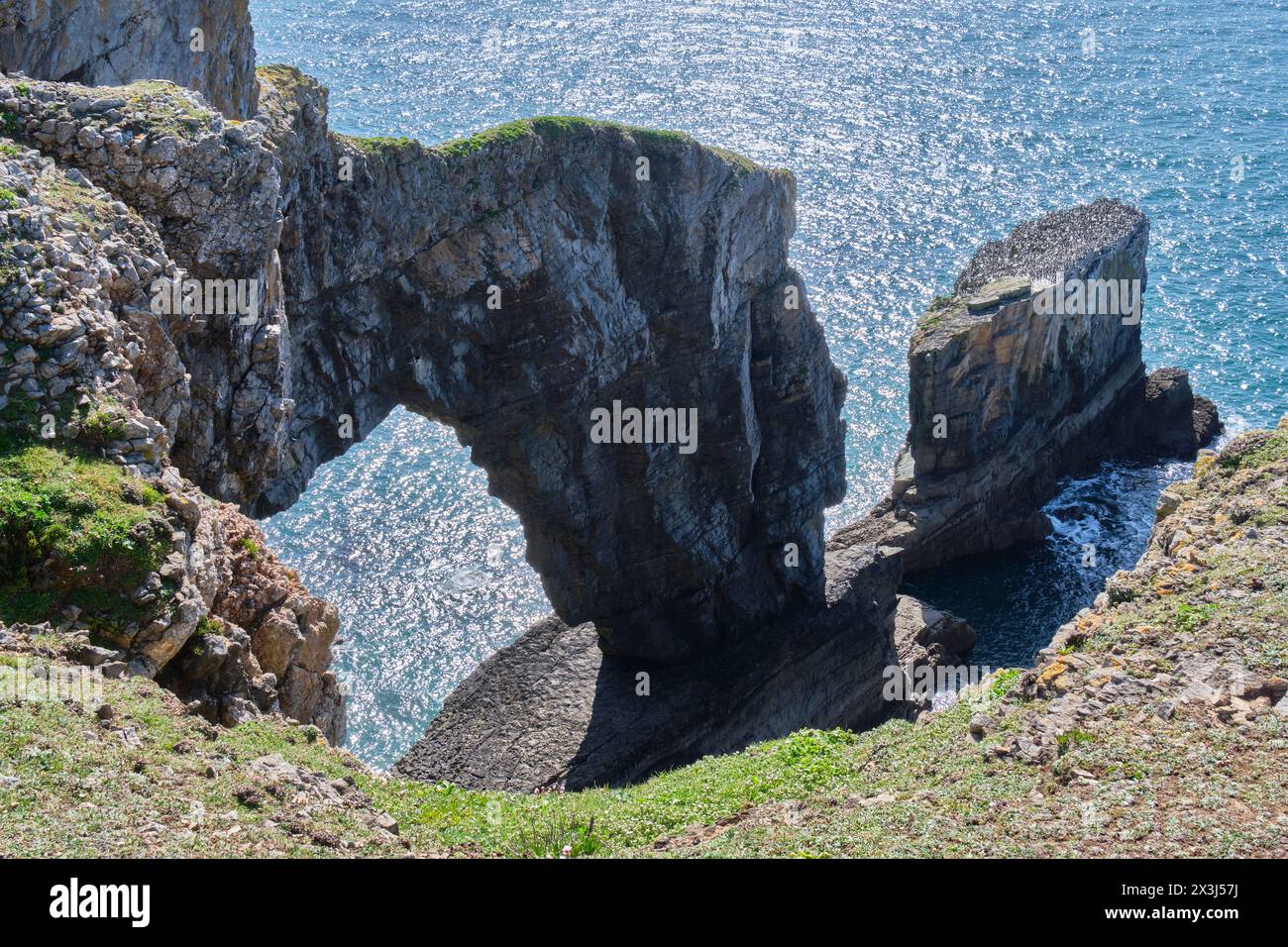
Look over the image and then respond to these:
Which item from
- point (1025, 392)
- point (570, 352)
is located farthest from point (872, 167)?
point (570, 352)

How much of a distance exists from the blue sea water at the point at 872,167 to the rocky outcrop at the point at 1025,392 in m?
2.06

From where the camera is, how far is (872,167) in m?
91.5

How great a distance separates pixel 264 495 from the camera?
2845 centimetres

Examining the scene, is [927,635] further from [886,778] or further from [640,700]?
[886,778]

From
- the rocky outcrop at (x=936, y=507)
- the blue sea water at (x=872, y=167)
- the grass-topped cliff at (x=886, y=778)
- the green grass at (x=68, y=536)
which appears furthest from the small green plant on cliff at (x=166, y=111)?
the blue sea water at (x=872, y=167)

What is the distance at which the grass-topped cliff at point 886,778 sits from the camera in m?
13.0

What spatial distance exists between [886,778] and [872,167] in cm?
8094

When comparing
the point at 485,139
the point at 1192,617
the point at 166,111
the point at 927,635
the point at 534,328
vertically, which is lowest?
the point at 1192,617

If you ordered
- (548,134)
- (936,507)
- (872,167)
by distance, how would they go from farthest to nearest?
(872,167) < (936,507) < (548,134)

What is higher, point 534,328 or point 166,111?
point 534,328

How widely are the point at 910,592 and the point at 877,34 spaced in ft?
247

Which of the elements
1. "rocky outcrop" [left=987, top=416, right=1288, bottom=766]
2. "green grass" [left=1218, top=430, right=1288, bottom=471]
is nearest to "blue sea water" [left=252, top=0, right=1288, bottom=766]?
"green grass" [left=1218, top=430, right=1288, bottom=471]

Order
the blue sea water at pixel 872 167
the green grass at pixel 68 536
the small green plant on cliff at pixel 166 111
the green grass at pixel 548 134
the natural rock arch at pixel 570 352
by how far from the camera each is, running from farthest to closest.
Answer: the blue sea water at pixel 872 167 → the green grass at pixel 548 134 → the natural rock arch at pixel 570 352 → the small green plant on cliff at pixel 166 111 → the green grass at pixel 68 536

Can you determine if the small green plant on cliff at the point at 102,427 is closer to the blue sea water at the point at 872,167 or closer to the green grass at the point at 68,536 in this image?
the green grass at the point at 68,536
